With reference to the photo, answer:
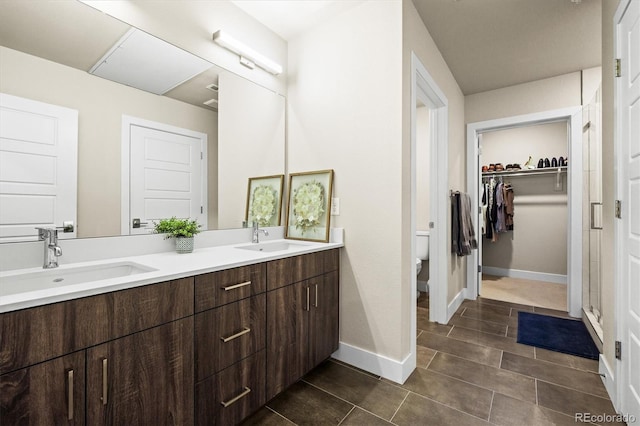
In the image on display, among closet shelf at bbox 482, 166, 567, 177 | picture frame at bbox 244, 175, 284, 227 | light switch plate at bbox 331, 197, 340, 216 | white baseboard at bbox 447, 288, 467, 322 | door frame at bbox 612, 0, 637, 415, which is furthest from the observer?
closet shelf at bbox 482, 166, 567, 177

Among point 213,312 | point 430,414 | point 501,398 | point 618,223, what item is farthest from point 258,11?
point 501,398

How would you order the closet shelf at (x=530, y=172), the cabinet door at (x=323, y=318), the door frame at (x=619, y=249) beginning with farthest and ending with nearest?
the closet shelf at (x=530, y=172)
the cabinet door at (x=323, y=318)
the door frame at (x=619, y=249)

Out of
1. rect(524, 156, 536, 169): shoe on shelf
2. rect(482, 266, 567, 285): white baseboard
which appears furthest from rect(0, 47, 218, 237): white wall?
rect(482, 266, 567, 285): white baseboard

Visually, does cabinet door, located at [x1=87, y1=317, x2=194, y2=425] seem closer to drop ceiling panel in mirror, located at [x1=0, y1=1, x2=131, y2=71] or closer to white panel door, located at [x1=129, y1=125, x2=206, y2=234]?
white panel door, located at [x1=129, y1=125, x2=206, y2=234]

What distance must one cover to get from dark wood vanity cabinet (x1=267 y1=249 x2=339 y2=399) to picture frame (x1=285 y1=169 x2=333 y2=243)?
0.88 ft

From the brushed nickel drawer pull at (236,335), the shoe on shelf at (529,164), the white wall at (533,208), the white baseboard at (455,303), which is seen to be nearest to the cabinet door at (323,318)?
the brushed nickel drawer pull at (236,335)

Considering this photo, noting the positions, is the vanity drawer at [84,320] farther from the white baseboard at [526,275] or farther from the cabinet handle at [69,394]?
the white baseboard at [526,275]

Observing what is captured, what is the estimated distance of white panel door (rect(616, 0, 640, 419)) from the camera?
1.40 meters

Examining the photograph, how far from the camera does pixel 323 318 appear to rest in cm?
203

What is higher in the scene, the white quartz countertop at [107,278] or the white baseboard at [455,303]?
the white quartz countertop at [107,278]

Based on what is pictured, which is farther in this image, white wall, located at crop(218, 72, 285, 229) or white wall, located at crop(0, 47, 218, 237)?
white wall, located at crop(218, 72, 285, 229)

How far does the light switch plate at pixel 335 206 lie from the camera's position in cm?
224

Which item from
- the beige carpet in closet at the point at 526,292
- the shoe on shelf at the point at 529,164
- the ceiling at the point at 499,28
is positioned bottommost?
the beige carpet in closet at the point at 526,292

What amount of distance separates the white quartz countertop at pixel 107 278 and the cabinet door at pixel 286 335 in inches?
9.3
